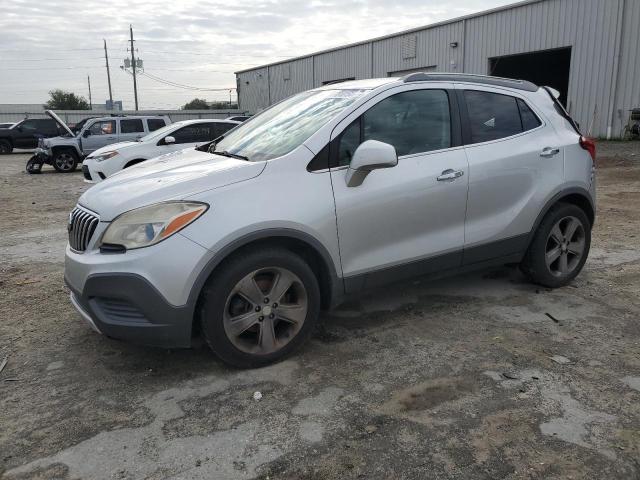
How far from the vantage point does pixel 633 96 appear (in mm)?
18344

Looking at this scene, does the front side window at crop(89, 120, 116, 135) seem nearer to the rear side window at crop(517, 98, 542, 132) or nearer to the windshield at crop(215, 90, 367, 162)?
the windshield at crop(215, 90, 367, 162)

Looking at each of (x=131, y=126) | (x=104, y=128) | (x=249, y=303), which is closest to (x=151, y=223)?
(x=249, y=303)

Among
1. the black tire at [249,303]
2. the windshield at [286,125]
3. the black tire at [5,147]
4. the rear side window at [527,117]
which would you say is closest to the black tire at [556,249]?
the rear side window at [527,117]

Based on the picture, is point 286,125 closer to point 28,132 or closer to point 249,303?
point 249,303

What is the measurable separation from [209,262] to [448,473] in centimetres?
163

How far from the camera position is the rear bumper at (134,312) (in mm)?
2980

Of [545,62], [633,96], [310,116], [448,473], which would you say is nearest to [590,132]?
[633,96]

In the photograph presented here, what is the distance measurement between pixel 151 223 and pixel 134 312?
0.51 metres

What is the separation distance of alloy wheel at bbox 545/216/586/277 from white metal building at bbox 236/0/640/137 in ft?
54.1

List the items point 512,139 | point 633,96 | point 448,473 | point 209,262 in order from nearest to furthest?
point 448,473 → point 209,262 → point 512,139 → point 633,96

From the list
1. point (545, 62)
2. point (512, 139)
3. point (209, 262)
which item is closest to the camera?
point (209, 262)

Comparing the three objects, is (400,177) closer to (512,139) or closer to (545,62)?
(512,139)

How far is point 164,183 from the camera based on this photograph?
329cm

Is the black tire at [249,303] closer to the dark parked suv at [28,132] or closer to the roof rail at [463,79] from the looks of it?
the roof rail at [463,79]
